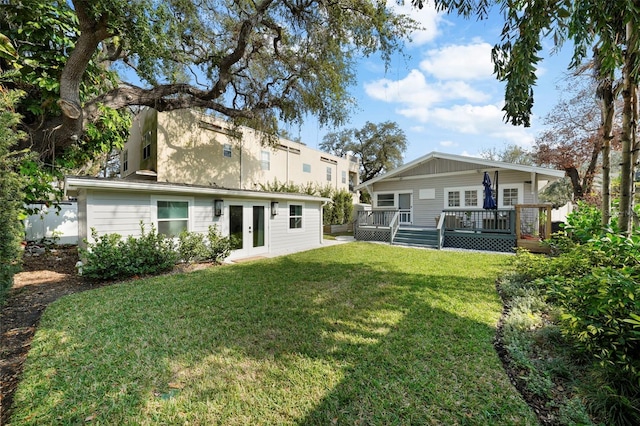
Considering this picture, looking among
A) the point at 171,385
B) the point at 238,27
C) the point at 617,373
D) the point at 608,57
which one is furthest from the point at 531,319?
the point at 238,27

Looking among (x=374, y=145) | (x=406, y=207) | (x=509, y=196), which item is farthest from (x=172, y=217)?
(x=374, y=145)

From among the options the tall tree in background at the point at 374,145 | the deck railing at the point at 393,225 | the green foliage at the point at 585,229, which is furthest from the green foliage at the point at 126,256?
the tall tree in background at the point at 374,145

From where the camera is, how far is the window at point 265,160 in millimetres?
15999

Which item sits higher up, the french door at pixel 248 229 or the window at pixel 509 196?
the window at pixel 509 196

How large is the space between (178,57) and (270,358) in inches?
395

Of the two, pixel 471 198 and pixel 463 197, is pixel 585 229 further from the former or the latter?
pixel 463 197

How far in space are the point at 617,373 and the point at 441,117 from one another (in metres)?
13.2

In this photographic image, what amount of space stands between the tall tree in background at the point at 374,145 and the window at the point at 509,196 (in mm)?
16033

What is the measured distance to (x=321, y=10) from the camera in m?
8.39

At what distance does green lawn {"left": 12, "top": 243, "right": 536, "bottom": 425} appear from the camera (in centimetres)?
215

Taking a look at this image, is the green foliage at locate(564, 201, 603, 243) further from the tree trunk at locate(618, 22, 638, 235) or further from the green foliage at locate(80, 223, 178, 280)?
the green foliage at locate(80, 223, 178, 280)

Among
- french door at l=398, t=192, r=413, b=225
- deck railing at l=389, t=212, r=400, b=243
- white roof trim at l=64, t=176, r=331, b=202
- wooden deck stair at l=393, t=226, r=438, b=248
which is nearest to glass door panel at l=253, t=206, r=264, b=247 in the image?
white roof trim at l=64, t=176, r=331, b=202

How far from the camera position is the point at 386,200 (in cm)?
1587

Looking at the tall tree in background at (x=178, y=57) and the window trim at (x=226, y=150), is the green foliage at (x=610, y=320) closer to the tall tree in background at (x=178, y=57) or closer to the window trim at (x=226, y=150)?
the tall tree in background at (x=178, y=57)
